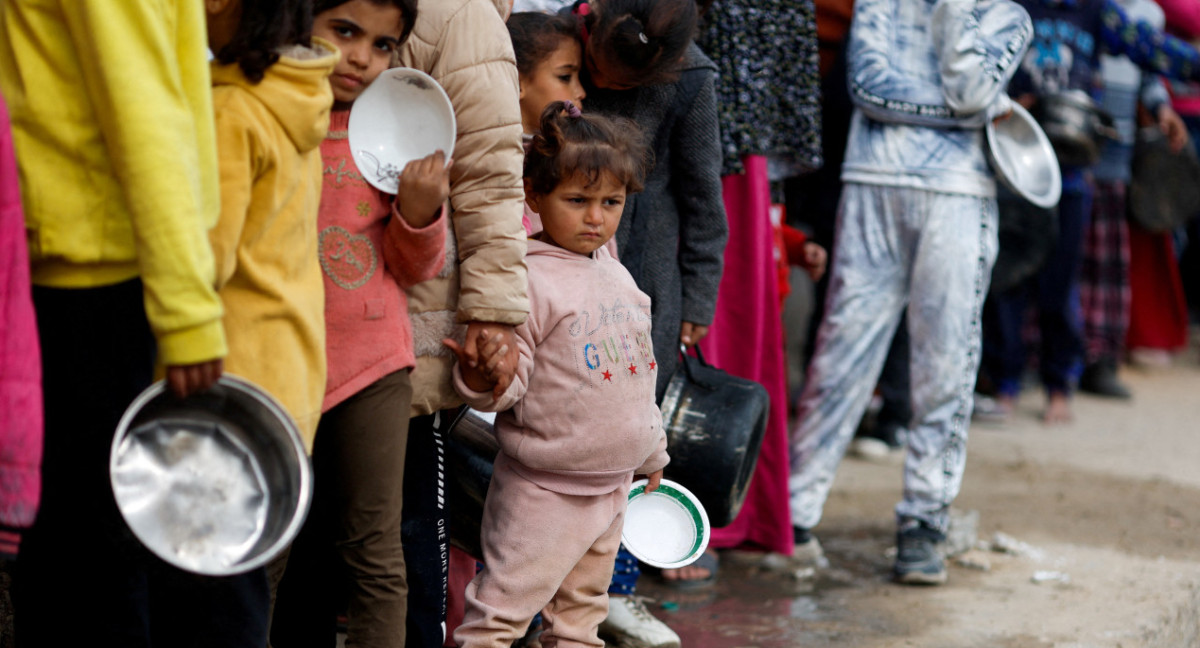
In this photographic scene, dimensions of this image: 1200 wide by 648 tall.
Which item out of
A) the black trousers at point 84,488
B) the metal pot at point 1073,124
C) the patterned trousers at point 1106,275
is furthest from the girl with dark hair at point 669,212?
the patterned trousers at point 1106,275

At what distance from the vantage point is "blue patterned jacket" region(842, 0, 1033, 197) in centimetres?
381

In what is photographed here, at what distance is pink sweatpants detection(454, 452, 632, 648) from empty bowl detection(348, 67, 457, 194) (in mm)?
725

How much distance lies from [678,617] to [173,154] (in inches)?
86.2

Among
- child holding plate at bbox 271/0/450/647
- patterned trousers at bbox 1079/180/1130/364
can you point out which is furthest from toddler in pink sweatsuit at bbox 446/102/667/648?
patterned trousers at bbox 1079/180/1130/364

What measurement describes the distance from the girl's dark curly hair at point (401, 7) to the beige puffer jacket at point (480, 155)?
13 cm

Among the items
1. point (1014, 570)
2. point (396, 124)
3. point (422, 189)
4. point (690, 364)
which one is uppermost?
point (396, 124)

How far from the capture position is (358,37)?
2.27m

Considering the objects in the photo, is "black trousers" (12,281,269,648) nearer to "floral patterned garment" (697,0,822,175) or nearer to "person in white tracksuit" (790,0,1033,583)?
"floral patterned garment" (697,0,822,175)

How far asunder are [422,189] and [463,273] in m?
0.25

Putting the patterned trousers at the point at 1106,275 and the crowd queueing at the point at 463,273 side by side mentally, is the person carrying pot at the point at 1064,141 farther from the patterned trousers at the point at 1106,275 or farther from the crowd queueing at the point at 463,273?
the crowd queueing at the point at 463,273

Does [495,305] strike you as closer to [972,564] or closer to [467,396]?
[467,396]

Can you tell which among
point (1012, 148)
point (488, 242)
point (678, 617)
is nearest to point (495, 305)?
point (488, 242)

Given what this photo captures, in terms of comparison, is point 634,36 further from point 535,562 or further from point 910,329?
point 910,329

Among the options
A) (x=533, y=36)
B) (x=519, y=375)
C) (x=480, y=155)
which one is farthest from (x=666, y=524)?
(x=533, y=36)
